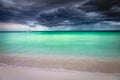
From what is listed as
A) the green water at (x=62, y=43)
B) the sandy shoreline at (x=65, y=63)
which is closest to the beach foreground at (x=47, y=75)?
the sandy shoreline at (x=65, y=63)

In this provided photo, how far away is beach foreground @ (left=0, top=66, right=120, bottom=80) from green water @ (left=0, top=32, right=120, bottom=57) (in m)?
0.23

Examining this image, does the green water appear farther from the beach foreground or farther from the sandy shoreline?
the beach foreground

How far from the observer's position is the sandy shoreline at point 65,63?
1.95 metres

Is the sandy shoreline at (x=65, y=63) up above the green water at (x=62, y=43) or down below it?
below

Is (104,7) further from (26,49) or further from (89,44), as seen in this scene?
(26,49)

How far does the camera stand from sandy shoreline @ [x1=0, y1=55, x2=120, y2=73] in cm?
195

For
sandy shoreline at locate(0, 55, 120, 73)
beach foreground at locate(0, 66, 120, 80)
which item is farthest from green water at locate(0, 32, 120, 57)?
beach foreground at locate(0, 66, 120, 80)

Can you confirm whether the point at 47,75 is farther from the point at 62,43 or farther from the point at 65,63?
the point at 62,43

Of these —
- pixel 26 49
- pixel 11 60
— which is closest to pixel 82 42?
pixel 26 49

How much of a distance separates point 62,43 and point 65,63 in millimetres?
268

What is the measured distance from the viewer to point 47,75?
2.03 meters

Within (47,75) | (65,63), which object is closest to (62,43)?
(65,63)

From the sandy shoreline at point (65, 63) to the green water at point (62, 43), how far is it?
0.22 ft

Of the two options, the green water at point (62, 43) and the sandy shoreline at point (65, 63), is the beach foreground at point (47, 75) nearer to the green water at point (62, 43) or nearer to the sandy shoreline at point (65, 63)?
the sandy shoreline at point (65, 63)
